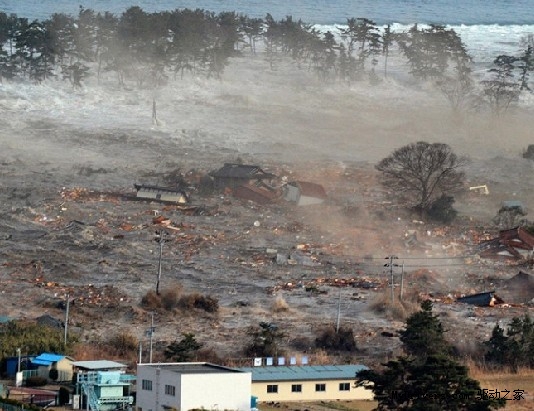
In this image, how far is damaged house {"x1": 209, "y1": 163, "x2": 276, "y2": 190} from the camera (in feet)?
A: 293

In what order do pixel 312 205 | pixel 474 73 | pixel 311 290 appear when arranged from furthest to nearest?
pixel 474 73 < pixel 312 205 < pixel 311 290

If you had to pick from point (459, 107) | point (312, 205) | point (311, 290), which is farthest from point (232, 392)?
point (459, 107)

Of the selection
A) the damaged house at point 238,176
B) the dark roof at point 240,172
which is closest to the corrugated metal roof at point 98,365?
the damaged house at point 238,176

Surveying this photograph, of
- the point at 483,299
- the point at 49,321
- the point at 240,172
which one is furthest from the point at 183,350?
the point at 240,172

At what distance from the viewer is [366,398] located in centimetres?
5475

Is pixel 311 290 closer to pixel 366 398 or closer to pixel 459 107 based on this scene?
pixel 366 398

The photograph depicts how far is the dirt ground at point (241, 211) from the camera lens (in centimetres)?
6588

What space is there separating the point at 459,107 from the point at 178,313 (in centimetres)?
5610

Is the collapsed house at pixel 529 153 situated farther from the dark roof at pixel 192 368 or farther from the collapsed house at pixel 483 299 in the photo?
the dark roof at pixel 192 368

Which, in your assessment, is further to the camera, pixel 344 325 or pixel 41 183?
pixel 41 183

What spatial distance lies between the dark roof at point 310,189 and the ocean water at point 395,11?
47398 mm

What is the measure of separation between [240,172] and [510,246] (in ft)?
51.8

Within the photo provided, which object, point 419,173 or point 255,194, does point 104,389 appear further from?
point 419,173

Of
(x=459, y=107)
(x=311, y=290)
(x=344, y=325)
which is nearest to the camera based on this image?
(x=344, y=325)
